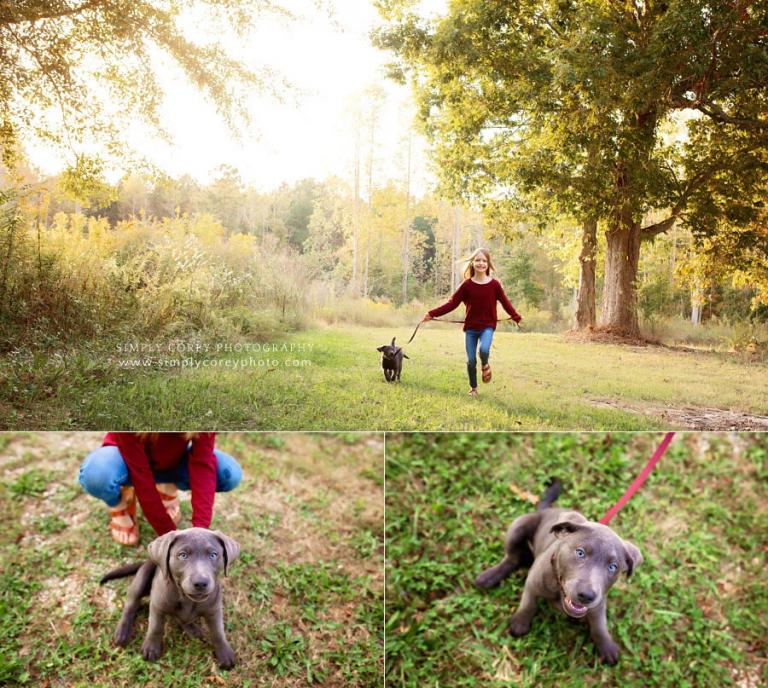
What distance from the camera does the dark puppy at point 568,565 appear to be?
217 cm

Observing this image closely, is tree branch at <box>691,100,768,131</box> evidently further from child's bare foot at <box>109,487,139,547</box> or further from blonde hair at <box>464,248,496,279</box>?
child's bare foot at <box>109,487,139,547</box>

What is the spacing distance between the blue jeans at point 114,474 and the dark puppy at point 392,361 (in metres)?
1.58

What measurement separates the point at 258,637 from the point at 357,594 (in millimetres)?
491

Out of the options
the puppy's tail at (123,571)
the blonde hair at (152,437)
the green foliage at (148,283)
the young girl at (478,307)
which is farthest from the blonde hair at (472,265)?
the puppy's tail at (123,571)

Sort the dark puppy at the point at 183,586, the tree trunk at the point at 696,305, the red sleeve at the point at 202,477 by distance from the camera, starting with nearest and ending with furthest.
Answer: the dark puppy at the point at 183,586 → the red sleeve at the point at 202,477 → the tree trunk at the point at 696,305

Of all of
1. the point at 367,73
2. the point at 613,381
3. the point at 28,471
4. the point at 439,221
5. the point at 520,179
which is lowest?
the point at 28,471

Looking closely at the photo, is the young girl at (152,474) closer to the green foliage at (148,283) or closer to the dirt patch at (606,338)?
the green foliage at (148,283)

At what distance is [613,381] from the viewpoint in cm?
428

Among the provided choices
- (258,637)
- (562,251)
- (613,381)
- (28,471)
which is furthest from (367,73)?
(258,637)

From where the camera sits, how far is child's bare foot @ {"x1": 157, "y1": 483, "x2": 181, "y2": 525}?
2965 millimetres

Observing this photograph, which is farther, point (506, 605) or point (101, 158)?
point (101, 158)

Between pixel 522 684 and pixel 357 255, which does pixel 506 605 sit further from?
pixel 357 255

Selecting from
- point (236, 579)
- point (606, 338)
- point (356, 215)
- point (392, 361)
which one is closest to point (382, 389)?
point (392, 361)

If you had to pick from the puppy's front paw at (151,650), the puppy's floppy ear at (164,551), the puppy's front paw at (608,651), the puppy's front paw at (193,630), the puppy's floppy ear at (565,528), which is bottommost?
the puppy's front paw at (608,651)
